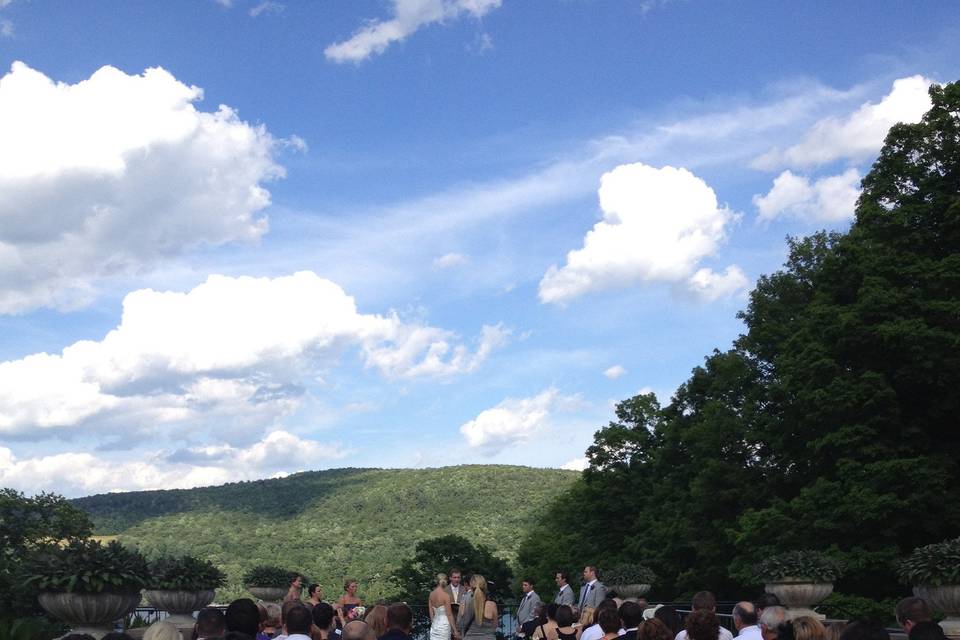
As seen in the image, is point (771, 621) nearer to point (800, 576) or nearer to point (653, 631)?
point (653, 631)

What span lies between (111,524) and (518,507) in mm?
54753

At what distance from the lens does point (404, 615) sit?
8.33 metres

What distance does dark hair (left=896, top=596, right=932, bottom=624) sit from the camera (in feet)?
25.6

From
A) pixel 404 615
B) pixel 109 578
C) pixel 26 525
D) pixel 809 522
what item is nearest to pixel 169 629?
pixel 404 615

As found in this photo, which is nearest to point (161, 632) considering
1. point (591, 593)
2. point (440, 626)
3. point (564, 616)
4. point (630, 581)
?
point (564, 616)

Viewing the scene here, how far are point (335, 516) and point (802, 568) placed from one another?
116744mm

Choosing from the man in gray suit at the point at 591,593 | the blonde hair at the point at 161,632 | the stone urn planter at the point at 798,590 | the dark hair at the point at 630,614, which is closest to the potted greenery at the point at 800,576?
the stone urn planter at the point at 798,590

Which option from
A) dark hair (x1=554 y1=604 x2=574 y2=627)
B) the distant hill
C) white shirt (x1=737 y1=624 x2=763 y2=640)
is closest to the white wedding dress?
dark hair (x1=554 y1=604 x2=574 y2=627)

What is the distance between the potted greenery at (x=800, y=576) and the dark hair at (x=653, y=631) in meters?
10.2

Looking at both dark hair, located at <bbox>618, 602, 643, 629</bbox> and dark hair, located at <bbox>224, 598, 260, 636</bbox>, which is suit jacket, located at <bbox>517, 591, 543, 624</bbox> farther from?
dark hair, located at <bbox>224, 598, 260, 636</bbox>

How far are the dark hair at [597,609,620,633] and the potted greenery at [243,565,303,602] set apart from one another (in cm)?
1439

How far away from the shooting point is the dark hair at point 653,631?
22.8 feet

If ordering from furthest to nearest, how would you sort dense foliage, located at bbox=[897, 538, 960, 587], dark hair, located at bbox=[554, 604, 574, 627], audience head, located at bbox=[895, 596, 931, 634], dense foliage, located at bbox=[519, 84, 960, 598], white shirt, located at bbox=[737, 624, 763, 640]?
dense foliage, located at bbox=[519, 84, 960, 598], dense foliage, located at bbox=[897, 538, 960, 587], dark hair, located at bbox=[554, 604, 574, 627], white shirt, located at bbox=[737, 624, 763, 640], audience head, located at bbox=[895, 596, 931, 634]

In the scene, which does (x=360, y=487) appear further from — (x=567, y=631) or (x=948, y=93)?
(x=567, y=631)
